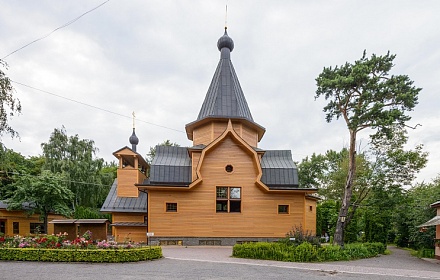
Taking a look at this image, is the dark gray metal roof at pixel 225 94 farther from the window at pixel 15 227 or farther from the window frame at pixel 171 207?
the window at pixel 15 227

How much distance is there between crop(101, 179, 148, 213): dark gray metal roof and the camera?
16719 mm

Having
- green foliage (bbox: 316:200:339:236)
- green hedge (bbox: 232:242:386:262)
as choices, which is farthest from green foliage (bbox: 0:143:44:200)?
green foliage (bbox: 316:200:339:236)

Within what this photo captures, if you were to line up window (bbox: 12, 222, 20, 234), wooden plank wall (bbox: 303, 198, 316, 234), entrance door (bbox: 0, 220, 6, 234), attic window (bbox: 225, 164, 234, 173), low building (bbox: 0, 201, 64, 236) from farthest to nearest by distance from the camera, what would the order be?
window (bbox: 12, 222, 20, 234)
entrance door (bbox: 0, 220, 6, 234)
low building (bbox: 0, 201, 64, 236)
wooden plank wall (bbox: 303, 198, 316, 234)
attic window (bbox: 225, 164, 234, 173)

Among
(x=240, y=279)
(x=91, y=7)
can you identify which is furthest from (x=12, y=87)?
(x=240, y=279)

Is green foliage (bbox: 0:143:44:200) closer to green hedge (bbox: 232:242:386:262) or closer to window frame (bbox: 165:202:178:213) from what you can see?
window frame (bbox: 165:202:178:213)

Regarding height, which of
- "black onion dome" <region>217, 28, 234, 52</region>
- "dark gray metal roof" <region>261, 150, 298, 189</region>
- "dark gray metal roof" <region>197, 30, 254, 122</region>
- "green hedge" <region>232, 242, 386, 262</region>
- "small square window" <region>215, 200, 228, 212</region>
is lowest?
"green hedge" <region>232, 242, 386, 262</region>

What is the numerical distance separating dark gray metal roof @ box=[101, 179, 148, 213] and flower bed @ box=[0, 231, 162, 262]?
21.1ft

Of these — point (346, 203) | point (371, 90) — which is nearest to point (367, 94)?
point (371, 90)

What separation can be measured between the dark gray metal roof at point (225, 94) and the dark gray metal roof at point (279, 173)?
9.91ft

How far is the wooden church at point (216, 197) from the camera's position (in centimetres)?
1557

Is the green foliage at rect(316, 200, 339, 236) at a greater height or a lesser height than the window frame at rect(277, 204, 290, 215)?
lesser

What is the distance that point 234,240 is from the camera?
15664 millimetres

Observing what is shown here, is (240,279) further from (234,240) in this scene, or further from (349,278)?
(234,240)

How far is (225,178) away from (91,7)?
11127 mm
